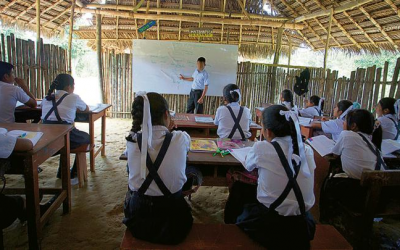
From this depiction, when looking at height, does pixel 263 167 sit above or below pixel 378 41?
below

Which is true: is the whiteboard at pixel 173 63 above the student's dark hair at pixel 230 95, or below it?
above

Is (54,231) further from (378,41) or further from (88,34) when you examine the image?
(378,41)

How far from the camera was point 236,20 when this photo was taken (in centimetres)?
796

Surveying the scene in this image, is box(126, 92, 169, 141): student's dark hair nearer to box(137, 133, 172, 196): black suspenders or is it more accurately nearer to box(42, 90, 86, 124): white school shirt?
box(137, 133, 172, 196): black suspenders

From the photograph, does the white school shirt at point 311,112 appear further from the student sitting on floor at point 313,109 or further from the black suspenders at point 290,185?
the black suspenders at point 290,185

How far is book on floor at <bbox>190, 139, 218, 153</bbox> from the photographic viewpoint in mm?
2431

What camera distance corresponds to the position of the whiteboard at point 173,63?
7.74m

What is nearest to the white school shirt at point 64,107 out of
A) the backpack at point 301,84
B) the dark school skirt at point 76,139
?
the dark school skirt at point 76,139

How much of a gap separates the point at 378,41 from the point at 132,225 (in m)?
8.49

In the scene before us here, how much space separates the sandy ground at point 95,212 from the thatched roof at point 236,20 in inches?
200

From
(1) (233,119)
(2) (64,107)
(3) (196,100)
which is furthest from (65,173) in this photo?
(3) (196,100)

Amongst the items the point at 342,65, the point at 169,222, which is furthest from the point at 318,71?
the point at 342,65

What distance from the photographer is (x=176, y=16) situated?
776 cm

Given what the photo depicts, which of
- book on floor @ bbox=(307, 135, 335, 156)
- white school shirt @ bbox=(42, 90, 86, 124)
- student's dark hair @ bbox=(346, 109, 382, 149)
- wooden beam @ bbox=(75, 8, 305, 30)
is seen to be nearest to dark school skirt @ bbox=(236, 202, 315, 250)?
book on floor @ bbox=(307, 135, 335, 156)
